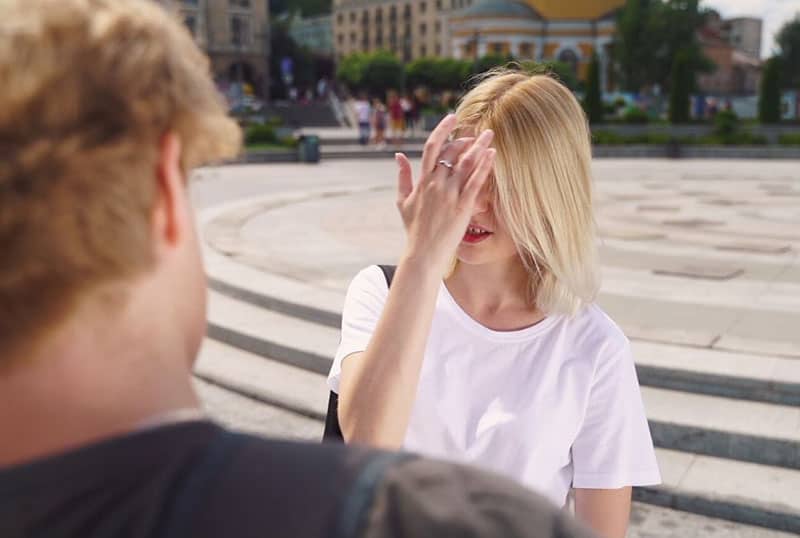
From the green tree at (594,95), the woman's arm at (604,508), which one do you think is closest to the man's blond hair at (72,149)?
the woman's arm at (604,508)

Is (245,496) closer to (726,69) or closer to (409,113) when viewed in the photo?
(409,113)

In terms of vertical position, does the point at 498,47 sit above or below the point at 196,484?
above

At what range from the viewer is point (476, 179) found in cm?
171

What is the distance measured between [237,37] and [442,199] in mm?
107582

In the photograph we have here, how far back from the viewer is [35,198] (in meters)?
0.80

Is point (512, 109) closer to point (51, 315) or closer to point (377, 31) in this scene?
point (51, 315)

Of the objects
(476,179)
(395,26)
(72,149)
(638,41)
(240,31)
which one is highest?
(395,26)

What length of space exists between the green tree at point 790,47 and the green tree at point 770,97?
50.3 meters

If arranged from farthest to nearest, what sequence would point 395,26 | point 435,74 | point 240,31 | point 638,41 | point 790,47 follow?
point 395,26 → point 240,31 → point 435,74 → point 790,47 → point 638,41

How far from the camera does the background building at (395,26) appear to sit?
403ft

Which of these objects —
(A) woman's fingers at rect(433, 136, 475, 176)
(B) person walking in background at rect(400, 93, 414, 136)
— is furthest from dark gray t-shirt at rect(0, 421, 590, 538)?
(B) person walking in background at rect(400, 93, 414, 136)

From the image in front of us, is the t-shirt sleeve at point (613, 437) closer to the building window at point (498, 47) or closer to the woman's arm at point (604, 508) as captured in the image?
the woman's arm at point (604, 508)

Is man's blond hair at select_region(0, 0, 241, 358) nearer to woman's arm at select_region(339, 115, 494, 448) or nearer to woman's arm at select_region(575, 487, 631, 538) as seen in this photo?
woman's arm at select_region(339, 115, 494, 448)

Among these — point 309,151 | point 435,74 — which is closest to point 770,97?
point 309,151
